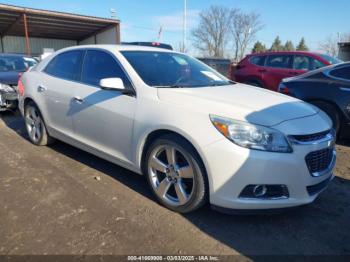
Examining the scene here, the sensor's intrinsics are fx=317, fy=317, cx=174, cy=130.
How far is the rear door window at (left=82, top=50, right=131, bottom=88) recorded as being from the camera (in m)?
3.55

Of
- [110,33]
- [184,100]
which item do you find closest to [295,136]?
[184,100]

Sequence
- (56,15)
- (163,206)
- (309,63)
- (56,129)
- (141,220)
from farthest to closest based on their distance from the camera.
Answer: (56,15) → (309,63) → (56,129) → (163,206) → (141,220)

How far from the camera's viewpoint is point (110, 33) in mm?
25094

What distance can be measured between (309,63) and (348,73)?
3.38 metres

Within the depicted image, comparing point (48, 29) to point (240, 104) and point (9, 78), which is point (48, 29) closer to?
point (9, 78)

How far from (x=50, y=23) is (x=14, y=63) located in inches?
706

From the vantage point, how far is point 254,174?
2559 mm

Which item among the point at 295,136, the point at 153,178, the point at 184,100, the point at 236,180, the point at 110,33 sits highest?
the point at 110,33

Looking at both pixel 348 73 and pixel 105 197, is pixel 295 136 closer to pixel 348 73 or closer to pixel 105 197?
pixel 105 197

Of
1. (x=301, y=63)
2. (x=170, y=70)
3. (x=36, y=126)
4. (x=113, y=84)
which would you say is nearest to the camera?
(x=113, y=84)

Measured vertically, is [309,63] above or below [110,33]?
below

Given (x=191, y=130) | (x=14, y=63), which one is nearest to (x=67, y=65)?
(x=191, y=130)

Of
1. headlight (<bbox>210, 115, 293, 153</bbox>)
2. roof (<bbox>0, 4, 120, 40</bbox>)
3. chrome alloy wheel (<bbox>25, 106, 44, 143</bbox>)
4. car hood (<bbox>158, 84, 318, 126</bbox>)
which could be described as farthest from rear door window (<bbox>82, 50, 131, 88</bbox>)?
roof (<bbox>0, 4, 120, 40</bbox>)

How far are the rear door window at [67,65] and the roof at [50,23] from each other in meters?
16.8
